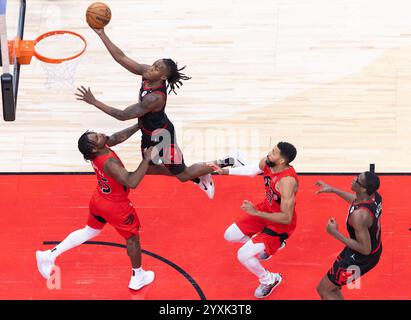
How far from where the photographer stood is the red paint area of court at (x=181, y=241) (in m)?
9.27

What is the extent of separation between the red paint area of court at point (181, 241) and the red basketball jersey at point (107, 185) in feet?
3.13

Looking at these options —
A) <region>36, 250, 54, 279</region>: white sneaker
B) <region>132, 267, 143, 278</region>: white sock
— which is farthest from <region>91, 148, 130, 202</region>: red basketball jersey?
<region>36, 250, 54, 279</region>: white sneaker

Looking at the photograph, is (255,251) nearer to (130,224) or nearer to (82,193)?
(130,224)

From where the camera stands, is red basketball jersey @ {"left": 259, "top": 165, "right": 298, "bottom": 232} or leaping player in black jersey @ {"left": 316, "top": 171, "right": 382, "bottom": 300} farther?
red basketball jersey @ {"left": 259, "top": 165, "right": 298, "bottom": 232}

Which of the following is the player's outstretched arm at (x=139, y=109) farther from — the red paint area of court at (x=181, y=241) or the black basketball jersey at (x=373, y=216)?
the black basketball jersey at (x=373, y=216)

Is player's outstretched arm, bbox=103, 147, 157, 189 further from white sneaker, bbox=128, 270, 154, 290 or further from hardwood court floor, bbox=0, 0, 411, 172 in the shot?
hardwood court floor, bbox=0, 0, 411, 172

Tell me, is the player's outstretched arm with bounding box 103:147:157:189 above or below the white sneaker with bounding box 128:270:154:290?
above

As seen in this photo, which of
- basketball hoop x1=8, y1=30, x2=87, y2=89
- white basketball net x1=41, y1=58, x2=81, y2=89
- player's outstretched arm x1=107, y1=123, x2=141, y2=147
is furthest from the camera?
white basketball net x1=41, y1=58, x2=81, y2=89

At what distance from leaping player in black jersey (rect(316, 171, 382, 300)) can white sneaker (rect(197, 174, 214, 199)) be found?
189cm

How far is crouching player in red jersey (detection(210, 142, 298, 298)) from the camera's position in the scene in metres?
8.82

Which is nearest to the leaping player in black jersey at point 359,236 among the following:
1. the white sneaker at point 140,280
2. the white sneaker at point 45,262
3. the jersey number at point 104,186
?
the white sneaker at point 140,280

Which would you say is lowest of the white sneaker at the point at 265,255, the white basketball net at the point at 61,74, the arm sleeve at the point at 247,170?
the white sneaker at the point at 265,255

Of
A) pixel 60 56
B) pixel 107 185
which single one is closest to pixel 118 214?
pixel 107 185

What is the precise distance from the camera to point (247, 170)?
9.61 metres
